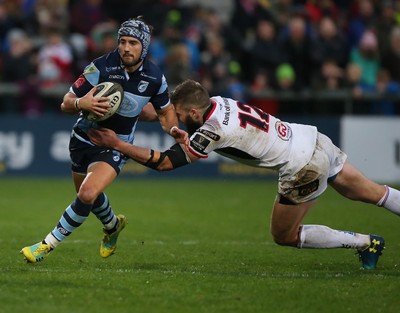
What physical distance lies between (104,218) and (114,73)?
1.68 metres

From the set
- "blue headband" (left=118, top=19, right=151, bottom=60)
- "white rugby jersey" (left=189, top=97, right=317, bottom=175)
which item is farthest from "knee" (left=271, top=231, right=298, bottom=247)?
"blue headband" (left=118, top=19, right=151, bottom=60)

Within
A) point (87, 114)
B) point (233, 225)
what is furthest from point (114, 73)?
point (233, 225)

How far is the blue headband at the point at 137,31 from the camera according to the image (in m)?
9.44

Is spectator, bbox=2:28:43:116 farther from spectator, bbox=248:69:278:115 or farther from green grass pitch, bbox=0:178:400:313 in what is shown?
spectator, bbox=248:69:278:115

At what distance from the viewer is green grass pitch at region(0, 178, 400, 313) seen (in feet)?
25.0

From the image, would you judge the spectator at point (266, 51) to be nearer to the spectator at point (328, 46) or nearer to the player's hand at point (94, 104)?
the spectator at point (328, 46)

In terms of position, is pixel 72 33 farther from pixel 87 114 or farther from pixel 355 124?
pixel 87 114

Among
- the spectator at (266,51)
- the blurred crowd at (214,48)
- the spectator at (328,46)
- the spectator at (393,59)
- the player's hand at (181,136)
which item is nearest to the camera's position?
the player's hand at (181,136)

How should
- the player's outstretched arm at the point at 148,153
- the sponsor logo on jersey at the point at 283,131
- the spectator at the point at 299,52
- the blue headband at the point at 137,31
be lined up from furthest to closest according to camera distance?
the spectator at the point at 299,52 < the blue headband at the point at 137,31 < the sponsor logo on jersey at the point at 283,131 < the player's outstretched arm at the point at 148,153

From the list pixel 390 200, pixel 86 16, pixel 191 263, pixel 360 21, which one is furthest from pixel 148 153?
pixel 360 21

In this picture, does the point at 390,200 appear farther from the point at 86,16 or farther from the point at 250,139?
the point at 86,16

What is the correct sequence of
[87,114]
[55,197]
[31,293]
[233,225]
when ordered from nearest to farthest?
[31,293] → [87,114] → [233,225] → [55,197]

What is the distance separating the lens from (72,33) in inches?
818

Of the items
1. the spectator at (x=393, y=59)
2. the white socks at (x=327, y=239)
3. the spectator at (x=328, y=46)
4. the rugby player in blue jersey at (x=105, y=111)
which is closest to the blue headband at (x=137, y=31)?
the rugby player in blue jersey at (x=105, y=111)
